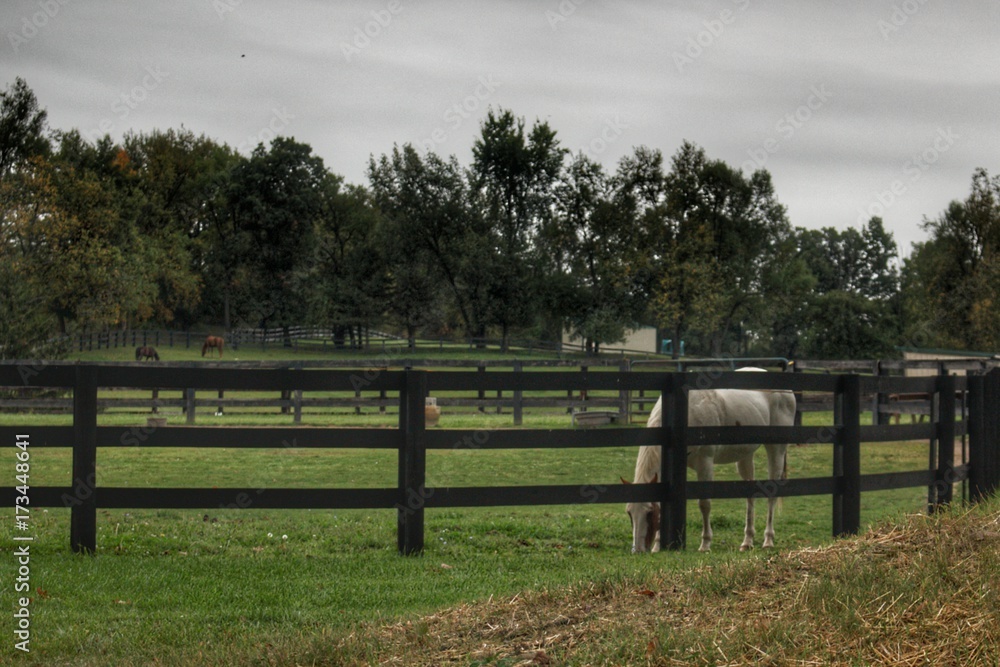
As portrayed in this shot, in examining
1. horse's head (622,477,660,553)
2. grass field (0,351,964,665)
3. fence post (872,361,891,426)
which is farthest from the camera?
fence post (872,361,891,426)

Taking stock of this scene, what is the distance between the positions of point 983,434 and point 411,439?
240 inches

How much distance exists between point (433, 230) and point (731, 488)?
1906 inches

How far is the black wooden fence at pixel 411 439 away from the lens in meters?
6.41

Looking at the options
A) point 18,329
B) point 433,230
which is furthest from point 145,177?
point 18,329

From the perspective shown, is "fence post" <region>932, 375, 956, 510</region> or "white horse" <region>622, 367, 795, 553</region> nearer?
"white horse" <region>622, 367, 795, 553</region>

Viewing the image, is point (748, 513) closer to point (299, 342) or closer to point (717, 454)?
point (717, 454)

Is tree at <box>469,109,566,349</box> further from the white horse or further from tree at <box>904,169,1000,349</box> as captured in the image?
the white horse

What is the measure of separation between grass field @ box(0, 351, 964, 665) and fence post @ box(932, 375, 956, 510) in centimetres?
116

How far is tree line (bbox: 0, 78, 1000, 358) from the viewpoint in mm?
50875

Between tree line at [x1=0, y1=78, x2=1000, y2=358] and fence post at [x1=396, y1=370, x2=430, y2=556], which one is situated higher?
tree line at [x1=0, y1=78, x2=1000, y2=358]

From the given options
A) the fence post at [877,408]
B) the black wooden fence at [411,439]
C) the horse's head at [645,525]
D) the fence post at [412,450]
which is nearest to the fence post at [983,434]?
the black wooden fence at [411,439]

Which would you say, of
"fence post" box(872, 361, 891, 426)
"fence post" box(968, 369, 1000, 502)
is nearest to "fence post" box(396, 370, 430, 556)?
"fence post" box(968, 369, 1000, 502)

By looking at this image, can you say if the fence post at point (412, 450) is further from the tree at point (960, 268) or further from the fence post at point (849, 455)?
the tree at point (960, 268)

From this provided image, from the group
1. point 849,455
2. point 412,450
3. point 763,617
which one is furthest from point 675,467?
point 763,617
